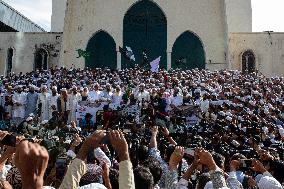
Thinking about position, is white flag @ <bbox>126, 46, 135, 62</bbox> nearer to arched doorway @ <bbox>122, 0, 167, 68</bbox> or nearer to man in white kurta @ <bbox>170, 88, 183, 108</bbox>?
arched doorway @ <bbox>122, 0, 167, 68</bbox>

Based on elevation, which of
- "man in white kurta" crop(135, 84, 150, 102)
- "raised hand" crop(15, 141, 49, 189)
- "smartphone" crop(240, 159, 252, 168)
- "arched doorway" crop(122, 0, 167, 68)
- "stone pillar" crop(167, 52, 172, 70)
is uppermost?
"arched doorway" crop(122, 0, 167, 68)

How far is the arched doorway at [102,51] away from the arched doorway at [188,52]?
411 cm

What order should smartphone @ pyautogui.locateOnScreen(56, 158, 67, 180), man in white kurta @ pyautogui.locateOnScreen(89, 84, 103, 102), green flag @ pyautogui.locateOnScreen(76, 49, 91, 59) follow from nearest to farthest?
smartphone @ pyautogui.locateOnScreen(56, 158, 67, 180)
man in white kurta @ pyautogui.locateOnScreen(89, 84, 103, 102)
green flag @ pyautogui.locateOnScreen(76, 49, 91, 59)

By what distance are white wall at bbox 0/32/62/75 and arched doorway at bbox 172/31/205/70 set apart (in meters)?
8.14

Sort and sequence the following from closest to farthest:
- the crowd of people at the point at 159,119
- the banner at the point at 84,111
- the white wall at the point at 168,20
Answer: the crowd of people at the point at 159,119, the banner at the point at 84,111, the white wall at the point at 168,20

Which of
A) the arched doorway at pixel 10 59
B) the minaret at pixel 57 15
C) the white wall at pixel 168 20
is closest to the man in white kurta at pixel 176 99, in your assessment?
the white wall at pixel 168 20

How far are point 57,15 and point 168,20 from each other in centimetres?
990

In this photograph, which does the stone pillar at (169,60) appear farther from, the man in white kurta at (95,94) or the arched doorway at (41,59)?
the man in white kurta at (95,94)

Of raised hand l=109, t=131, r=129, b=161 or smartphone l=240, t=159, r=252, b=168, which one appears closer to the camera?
raised hand l=109, t=131, r=129, b=161

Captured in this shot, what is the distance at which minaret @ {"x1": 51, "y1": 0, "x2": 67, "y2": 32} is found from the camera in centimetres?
3469

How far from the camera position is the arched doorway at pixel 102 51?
96.8 feet

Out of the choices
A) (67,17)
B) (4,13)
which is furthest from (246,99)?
(4,13)

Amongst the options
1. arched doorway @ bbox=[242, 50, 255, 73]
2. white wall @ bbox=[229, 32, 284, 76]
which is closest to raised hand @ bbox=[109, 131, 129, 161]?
white wall @ bbox=[229, 32, 284, 76]

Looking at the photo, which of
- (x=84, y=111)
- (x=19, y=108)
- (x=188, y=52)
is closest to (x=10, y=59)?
(x=188, y=52)
